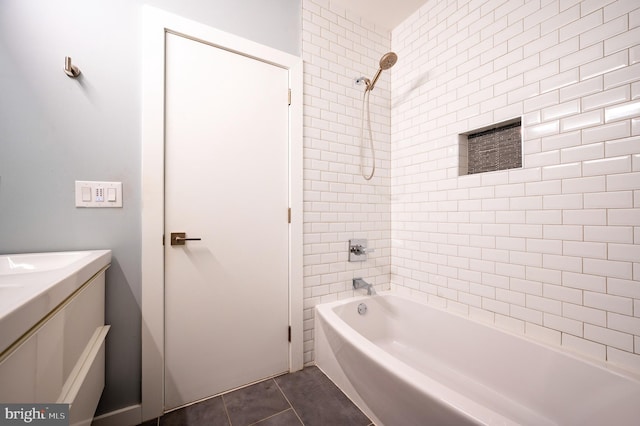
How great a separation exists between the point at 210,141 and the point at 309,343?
1.53 metres

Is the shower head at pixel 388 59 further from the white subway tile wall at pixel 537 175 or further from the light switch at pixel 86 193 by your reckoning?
the light switch at pixel 86 193

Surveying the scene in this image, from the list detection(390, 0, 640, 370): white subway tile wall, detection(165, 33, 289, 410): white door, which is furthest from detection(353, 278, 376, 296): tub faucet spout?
detection(165, 33, 289, 410): white door

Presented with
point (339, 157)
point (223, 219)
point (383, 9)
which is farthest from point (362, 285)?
point (383, 9)

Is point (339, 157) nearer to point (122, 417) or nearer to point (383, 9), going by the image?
point (383, 9)

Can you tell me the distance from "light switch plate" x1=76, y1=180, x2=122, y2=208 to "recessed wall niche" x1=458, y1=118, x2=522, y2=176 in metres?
2.05

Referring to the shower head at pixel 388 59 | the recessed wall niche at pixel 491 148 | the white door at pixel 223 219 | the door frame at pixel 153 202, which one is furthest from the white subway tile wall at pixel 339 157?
the door frame at pixel 153 202

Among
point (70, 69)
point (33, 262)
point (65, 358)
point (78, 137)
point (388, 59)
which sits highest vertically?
point (388, 59)

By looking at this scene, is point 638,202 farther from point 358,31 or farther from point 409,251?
point 358,31

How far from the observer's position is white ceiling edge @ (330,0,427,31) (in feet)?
5.98

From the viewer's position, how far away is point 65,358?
0.75 m

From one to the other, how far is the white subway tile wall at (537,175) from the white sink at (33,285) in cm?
189

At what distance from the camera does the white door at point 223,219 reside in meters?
1.35

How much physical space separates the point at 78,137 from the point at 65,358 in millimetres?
996

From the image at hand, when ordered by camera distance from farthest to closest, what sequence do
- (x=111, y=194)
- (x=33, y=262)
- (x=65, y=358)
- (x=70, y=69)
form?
1. (x=111, y=194)
2. (x=70, y=69)
3. (x=33, y=262)
4. (x=65, y=358)
